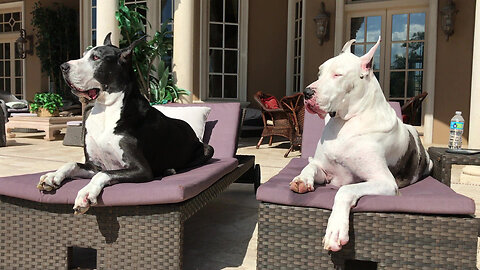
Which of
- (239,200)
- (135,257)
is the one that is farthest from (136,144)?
(239,200)

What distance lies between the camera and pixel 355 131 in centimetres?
187

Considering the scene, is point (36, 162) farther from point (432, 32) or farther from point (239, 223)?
point (432, 32)

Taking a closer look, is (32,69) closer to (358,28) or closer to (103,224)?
(358,28)

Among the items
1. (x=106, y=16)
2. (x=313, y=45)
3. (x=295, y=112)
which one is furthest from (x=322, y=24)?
(x=106, y=16)

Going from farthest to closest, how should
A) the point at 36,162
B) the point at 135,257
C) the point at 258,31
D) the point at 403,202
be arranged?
the point at 258,31, the point at 36,162, the point at 135,257, the point at 403,202

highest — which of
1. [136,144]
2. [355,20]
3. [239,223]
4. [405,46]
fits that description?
[355,20]

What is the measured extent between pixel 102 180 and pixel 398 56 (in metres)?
7.11

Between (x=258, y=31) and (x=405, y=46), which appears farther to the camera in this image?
(x=258, y=31)

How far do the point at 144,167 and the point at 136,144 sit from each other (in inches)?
4.6

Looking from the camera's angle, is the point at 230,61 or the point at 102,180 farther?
the point at 230,61

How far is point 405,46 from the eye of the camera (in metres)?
7.77

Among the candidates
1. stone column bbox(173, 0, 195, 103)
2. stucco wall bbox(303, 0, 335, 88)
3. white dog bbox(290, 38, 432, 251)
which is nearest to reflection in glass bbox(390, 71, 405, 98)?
stucco wall bbox(303, 0, 335, 88)

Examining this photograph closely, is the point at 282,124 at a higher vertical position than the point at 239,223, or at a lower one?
higher

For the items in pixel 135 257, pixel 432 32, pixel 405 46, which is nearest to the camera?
pixel 135 257
